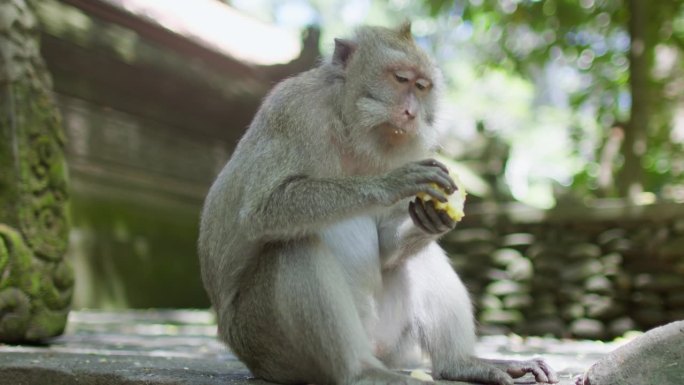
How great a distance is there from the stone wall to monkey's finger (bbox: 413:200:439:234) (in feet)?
14.9

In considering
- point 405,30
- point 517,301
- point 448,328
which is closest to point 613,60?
point 517,301

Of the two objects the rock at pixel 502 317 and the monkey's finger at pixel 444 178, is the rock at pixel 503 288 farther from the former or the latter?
the monkey's finger at pixel 444 178

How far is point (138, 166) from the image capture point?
28.4ft

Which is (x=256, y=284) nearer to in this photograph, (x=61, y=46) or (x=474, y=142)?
(x=61, y=46)

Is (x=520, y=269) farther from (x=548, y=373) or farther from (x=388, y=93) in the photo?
(x=388, y=93)

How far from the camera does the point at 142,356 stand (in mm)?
4121

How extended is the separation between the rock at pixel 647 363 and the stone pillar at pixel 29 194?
3217 millimetres

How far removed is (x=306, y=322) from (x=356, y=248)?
569mm

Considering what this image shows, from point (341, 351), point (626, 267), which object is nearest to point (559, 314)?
point (626, 267)

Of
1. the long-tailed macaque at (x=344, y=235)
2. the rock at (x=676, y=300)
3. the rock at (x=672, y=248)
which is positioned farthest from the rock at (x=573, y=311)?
the long-tailed macaque at (x=344, y=235)

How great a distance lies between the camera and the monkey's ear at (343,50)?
12.3ft

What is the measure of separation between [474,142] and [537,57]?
1.33 meters

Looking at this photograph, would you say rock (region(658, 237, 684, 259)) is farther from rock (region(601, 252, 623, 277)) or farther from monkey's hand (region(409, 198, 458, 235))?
monkey's hand (region(409, 198, 458, 235))

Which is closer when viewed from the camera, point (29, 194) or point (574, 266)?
point (29, 194)
